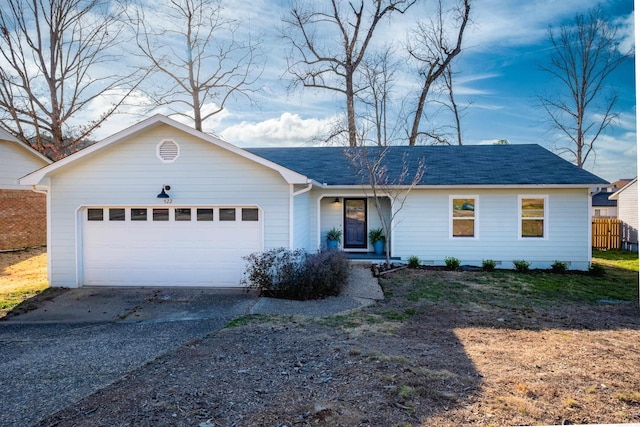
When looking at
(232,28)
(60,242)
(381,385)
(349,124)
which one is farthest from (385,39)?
(381,385)

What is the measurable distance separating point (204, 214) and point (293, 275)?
2.59 meters

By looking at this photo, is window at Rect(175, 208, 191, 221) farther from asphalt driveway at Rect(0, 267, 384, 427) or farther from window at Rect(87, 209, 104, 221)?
window at Rect(87, 209, 104, 221)

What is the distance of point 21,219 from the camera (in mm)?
15500

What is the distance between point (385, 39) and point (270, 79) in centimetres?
488

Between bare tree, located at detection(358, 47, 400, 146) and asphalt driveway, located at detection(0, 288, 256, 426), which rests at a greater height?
bare tree, located at detection(358, 47, 400, 146)

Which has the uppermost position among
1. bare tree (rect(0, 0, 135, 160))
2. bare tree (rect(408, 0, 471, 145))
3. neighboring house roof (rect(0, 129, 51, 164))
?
bare tree (rect(408, 0, 471, 145))

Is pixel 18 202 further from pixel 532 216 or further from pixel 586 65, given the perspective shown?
pixel 586 65

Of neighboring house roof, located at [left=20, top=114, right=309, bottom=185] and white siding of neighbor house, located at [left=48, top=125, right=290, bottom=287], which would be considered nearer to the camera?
neighboring house roof, located at [left=20, top=114, right=309, bottom=185]

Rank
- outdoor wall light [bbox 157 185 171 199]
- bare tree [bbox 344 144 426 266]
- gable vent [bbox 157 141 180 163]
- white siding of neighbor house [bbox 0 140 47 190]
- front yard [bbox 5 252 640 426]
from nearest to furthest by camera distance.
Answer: front yard [bbox 5 252 640 426], outdoor wall light [bbox 157 185 171 199], gable vent [bbox 157 141 180 163], bare tree [bbox 344 144 426 266], white siding of neighbor house [bbox 0 140 47 190]

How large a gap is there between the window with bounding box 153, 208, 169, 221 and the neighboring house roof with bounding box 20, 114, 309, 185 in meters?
1.70

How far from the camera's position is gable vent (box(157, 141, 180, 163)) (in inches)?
351

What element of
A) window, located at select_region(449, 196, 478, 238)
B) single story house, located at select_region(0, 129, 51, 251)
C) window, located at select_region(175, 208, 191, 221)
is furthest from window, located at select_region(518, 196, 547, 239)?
single story house, located at select_region(0, 129, 51, 251)

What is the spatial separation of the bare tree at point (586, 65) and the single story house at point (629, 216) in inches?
445

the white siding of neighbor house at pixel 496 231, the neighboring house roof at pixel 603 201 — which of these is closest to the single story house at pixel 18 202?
the white siding of neighbor house at pixel 496 231
